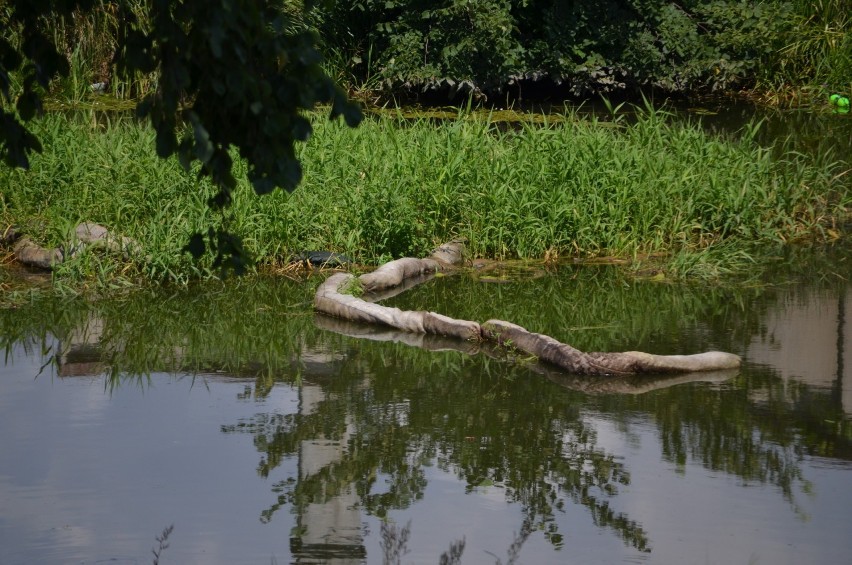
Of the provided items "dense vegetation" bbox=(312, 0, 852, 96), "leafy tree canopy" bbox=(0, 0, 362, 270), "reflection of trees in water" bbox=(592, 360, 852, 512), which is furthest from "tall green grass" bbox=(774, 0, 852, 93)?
"leafy tree canopy" bbox=(0, 0, 362, 270)

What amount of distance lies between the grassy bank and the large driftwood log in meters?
0.37

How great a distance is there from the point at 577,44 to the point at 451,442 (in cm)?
1262

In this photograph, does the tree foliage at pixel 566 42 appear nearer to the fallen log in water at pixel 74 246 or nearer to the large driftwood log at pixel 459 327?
the large driftwood log at pixel 459 327

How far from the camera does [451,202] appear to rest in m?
9.59

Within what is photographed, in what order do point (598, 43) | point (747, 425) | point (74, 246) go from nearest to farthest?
point (747, 425) < point (74, 246) < point (598, 43)

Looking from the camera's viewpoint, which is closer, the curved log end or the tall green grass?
the curved log end

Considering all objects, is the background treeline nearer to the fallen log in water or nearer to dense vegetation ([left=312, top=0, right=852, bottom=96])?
dense vegetation ([left=312, top=0, right=852, bottom=96])

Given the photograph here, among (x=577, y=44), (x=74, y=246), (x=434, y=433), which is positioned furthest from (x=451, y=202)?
(x=577, y=44)

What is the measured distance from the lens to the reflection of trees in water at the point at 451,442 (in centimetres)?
507

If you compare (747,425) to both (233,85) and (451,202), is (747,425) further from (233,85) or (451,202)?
(451,202)

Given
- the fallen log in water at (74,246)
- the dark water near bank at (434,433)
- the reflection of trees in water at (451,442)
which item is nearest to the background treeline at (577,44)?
the fallen log in water at (74,246)

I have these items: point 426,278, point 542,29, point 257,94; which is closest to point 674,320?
point 426,278

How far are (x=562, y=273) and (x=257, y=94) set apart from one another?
20.7 ft

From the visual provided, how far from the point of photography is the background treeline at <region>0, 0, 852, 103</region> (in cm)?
1655
